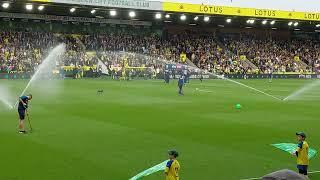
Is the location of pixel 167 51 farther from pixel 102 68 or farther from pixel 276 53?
pixel 276 53

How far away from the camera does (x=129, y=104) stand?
95.0 ft

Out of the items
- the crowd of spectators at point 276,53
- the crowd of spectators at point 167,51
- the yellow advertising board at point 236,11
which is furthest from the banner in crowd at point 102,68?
the crowd of spectators at point 276,53

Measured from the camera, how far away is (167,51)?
6931cm

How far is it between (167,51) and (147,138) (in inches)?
2068

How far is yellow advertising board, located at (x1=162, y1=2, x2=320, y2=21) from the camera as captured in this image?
60250 mm

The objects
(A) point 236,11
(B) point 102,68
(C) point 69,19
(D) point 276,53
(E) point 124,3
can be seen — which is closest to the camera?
(E) point 124,3

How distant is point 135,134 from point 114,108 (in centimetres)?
873

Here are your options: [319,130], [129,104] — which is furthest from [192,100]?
[319,130]

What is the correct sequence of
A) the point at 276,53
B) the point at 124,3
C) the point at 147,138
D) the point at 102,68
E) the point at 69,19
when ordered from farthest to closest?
the point at 276,53 < the point at 69,19 < the point at 102,68 < the point at 124,3 < the point at 147,138

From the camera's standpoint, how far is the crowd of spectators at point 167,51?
196 feet

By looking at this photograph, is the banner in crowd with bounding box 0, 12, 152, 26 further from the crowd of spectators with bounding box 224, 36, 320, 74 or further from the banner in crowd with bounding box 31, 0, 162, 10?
the crowd of spectators with bounding box 224, 36, 320, 74

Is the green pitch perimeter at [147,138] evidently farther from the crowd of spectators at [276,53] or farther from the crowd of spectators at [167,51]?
the crowd of spectators at [276,53]

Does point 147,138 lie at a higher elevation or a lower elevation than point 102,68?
lower

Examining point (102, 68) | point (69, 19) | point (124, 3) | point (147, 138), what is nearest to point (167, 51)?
point (102, 68)
